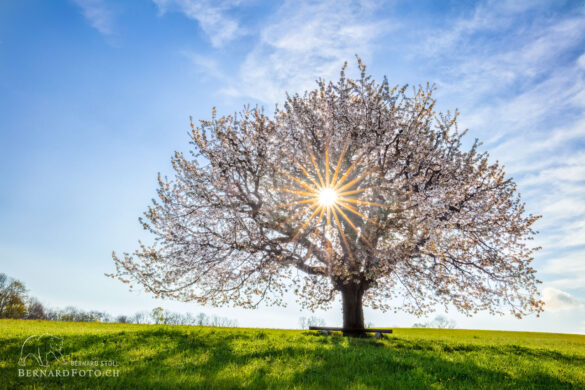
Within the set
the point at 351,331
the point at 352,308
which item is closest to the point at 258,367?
the point at 351,331

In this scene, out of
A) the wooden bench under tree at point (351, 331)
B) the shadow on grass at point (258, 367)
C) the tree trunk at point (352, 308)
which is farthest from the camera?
the tree trunk at point (352, 308)

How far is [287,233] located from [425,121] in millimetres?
10098

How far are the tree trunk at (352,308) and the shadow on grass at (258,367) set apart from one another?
6.88 metres

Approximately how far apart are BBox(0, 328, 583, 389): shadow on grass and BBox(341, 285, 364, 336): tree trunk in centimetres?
688

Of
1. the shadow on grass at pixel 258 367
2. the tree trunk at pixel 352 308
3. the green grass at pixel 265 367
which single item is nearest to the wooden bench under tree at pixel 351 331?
the tree trunk at pixel 352 308

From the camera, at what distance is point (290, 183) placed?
60.8 ft

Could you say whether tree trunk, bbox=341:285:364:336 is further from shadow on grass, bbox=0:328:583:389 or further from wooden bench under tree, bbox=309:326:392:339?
shadow on grass, bbox=0:328:583:389

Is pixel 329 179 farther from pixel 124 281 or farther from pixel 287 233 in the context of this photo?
pixel 124 281

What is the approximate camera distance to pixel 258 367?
9.59 meters

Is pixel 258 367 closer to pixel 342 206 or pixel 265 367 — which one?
pixel 265 367

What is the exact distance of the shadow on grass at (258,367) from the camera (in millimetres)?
8234

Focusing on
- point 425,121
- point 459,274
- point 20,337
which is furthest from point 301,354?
point 425,121

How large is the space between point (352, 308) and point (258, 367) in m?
11.5

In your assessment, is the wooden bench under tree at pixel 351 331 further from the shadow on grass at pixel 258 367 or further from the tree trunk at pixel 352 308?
the shadow on grass at pixel 258 367
